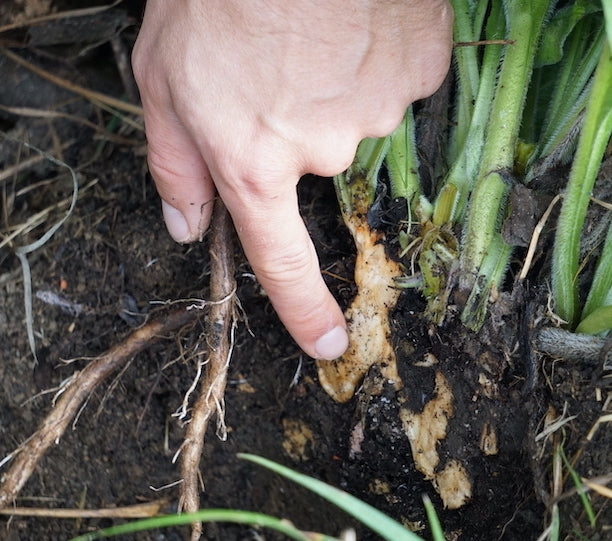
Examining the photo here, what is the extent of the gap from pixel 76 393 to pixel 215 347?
0.30 meters

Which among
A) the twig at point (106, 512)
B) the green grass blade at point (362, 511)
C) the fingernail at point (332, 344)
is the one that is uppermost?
the green grass blade at point (362, 511)

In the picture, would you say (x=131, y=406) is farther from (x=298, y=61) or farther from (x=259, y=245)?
(x=298, y=61)

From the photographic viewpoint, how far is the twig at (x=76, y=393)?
1.26 m

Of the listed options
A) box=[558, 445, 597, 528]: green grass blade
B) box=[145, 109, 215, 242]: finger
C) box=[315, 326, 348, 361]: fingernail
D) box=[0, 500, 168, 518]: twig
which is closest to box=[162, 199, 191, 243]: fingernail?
box=[145, 109, 215, 242]: finger

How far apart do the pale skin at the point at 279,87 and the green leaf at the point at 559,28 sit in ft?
0.51

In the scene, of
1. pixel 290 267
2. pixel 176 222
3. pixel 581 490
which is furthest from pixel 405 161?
pixel 581 490

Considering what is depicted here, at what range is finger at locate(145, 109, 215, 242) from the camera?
1.09 meters

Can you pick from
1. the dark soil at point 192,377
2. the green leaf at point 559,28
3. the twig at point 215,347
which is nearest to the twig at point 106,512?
the dark soil at point 192,377

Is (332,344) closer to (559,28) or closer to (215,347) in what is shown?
(215,347)

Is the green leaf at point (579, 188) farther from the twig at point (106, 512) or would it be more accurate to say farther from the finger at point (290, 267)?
the twig at point (106, 512)

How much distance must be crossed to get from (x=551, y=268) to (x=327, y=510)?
2.05ft

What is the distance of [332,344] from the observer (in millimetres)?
1162

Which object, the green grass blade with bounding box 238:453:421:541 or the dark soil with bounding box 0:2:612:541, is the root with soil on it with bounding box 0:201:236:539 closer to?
the dark soil with bounding box 0:2:612:541

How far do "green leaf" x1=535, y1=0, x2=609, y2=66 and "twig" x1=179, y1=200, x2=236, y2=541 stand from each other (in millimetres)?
570
